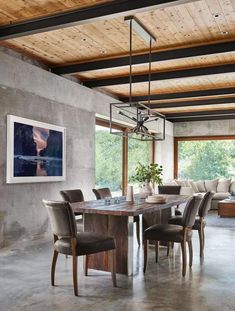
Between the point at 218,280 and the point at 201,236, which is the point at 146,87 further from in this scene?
the point at 218,280

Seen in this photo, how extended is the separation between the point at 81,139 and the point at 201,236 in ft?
10.1

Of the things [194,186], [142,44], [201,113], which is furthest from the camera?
[194,186]

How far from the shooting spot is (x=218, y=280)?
3682 millimetres

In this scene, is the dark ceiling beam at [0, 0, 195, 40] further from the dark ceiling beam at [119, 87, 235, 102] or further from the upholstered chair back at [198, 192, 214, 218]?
the dark ceiling beam at [119, 87, 235, 102]

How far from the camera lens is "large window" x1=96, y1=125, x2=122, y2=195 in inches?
309

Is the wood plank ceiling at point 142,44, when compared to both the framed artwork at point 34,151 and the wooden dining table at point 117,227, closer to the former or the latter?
the framed artwork at point 34,151

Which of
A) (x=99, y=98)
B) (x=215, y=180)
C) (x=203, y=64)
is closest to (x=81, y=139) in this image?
(x=99, y=98)

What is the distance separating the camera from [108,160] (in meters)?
8.36

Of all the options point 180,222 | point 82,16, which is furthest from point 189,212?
point 82,16

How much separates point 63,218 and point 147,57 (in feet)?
10.5

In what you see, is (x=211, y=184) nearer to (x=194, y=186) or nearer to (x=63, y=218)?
(x=194, y=186)

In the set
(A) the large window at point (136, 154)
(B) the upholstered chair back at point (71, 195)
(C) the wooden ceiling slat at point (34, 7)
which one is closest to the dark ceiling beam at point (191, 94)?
(A) the large window at point (136, 154)

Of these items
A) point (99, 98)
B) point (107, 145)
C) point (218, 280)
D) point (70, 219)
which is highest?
point (99, 98)

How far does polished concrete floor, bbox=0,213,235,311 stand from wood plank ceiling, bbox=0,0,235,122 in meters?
2.82
